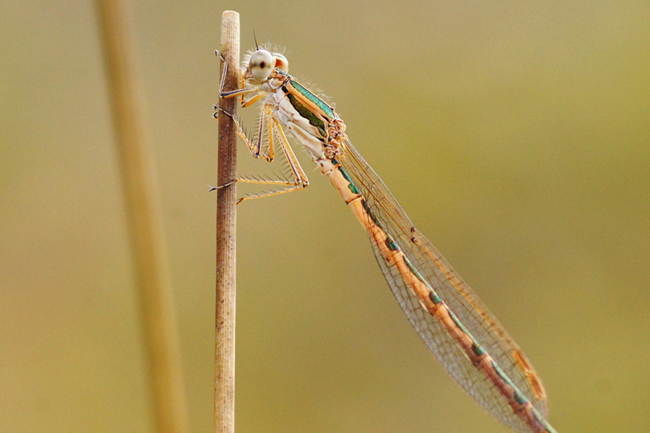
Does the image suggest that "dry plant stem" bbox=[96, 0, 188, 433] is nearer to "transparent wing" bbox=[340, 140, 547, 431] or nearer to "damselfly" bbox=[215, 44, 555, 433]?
"damselfly" bbox=[215, 44, 555, 433]

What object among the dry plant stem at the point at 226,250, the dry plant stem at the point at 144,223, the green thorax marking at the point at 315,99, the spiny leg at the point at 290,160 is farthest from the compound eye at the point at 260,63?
the dry plant stem at the point at 144,223

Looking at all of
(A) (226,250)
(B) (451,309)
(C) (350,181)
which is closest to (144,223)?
(A) (226,250)

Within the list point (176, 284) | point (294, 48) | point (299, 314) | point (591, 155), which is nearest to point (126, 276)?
point (176, 284)

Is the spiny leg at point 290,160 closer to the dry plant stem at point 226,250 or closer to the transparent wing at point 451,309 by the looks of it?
the transparent wing at point 451,309

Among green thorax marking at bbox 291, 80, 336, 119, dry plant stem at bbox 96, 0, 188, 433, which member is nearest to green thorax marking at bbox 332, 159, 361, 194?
green thorax marking at bbox 291, 80, 336, 119

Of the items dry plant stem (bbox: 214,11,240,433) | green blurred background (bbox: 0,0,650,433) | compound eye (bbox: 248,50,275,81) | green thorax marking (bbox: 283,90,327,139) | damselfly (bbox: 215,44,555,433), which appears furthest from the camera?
green blurred background (bbox: 0,0,650,433)

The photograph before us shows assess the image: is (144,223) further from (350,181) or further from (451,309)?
(451,309)

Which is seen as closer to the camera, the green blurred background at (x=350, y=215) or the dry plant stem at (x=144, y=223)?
the dry plant stem at (x=144, y=223)
